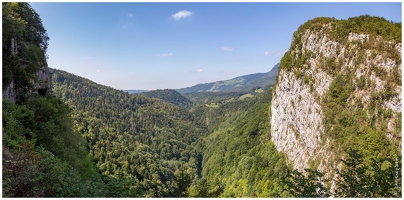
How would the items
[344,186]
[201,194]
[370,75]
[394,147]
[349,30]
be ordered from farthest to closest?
1. [349,30]
2. [370,75]
3. [394,147]
4. [201,194]
5. [344,186]

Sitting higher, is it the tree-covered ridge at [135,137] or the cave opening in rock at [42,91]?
the cave opening in rock at [42,91]

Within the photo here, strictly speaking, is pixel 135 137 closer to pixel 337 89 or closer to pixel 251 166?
pixel 251 166

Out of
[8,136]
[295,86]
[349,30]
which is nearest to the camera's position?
[8,136]

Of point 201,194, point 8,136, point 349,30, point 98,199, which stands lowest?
point 201,194

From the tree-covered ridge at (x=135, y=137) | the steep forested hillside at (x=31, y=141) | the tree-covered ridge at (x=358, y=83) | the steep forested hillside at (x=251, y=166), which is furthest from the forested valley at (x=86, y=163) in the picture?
the tree-covered ridge at (x=358, y=83)

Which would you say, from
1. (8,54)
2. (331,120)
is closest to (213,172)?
(331,120)

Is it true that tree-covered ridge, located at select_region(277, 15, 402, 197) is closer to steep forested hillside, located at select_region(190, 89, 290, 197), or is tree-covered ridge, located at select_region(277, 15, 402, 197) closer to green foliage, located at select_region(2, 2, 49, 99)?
steep forested hillside, located at select_region(190, 89, 290, 197)

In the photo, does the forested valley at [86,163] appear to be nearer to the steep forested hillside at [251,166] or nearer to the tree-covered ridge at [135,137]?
Result: the steep forested hillside at [251,166]

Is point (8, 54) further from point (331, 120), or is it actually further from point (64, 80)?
point (64, 80)

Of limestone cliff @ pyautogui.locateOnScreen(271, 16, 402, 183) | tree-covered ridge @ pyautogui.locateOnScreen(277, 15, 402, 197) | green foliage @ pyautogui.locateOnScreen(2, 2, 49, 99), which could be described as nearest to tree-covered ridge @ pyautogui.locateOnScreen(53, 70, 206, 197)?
limestone cliff @ pyautogui.locateOnScreen(271, 16, 402, 183)
